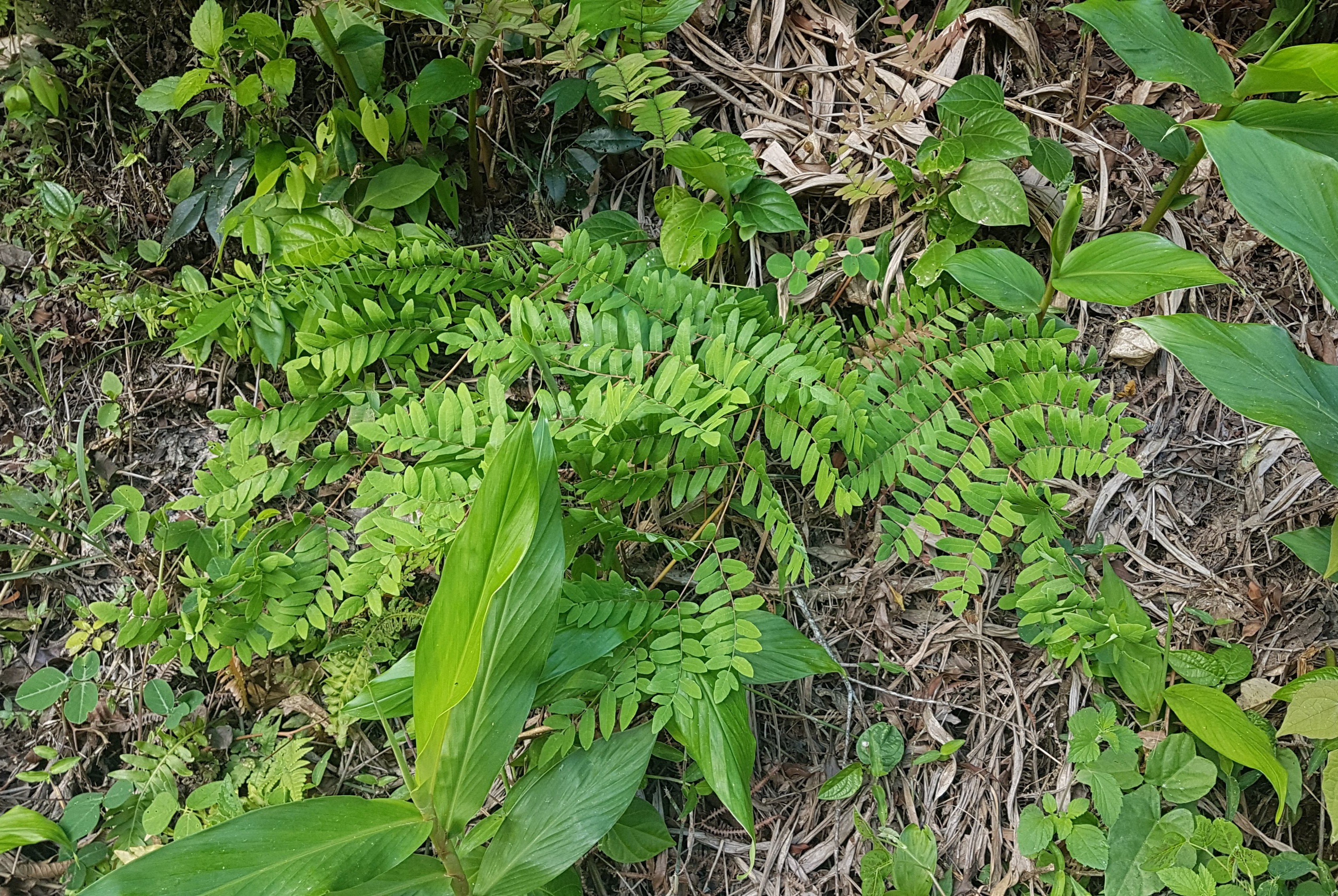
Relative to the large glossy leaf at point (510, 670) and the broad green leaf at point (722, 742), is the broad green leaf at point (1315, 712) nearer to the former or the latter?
the broad green leaf at point (722, 742)

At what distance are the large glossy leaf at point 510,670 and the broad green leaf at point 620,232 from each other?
74 cm

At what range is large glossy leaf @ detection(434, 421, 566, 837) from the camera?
0.99 metres

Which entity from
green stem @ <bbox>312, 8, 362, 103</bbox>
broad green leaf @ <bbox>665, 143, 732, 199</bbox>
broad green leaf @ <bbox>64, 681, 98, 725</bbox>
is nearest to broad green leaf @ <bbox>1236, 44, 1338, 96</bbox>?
broad green leaf @ <bbox>665, 143, 732, 199</bbox>

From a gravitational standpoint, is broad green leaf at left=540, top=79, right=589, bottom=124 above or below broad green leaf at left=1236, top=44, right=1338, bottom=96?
below

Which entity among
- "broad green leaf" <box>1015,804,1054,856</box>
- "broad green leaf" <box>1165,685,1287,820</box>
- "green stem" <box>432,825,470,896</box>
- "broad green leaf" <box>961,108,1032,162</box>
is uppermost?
"broad green leaf" <box>961,108,1032,162</box>

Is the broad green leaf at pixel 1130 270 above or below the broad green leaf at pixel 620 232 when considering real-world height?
above

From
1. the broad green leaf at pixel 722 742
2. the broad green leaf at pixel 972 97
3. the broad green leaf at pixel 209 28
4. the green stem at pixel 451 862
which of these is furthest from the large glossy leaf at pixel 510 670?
the broad green leaf at pixel 209 28

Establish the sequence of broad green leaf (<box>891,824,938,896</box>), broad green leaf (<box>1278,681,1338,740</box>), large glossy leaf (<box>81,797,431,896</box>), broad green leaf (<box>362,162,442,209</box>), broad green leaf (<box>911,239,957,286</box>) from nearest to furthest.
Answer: large glossy leaf (<box>81,797,431,896</box>), broad green leaf (<box>1278,681,1338,740</box>), broad green leaf (<box>891,824,938,896</box>), broad green leaf (<box>911,239,957,286</box>), broad green leaf (<box>362,162,442,209</box>)

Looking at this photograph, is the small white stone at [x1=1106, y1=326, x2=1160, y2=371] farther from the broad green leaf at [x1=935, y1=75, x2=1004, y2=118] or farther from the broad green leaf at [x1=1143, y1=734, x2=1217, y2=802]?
Result: the broad green leaf at [x1=1143, y1=734, x2=1217, y2=802]

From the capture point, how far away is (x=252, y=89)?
1517mm

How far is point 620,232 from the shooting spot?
1624 millimetres

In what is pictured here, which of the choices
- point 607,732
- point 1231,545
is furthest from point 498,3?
point 1231,545

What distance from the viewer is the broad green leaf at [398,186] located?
5.23ft

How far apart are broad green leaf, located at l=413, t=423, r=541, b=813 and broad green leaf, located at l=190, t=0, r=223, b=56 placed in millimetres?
1146
